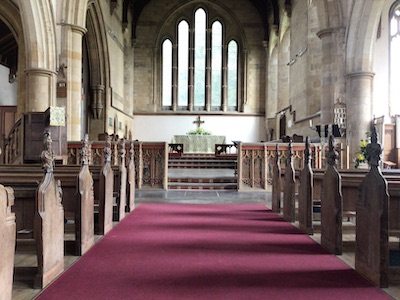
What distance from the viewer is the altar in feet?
46.3

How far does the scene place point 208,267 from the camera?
2.59 m

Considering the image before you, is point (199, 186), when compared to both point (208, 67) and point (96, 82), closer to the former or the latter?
point (96, 82)

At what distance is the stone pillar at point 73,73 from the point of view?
28.9ft

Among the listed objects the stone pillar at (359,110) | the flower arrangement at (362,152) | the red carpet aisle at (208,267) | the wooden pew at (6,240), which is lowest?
the red carpet aisle at (208,267)

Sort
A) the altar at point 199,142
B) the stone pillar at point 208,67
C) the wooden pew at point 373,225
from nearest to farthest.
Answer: the wooden pew at point 373,225 < the altar at point 199,142 < the stone pillar at point 208,67

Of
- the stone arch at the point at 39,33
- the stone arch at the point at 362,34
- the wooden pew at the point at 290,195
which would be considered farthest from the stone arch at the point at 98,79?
the wooden pew at the point at 290,195

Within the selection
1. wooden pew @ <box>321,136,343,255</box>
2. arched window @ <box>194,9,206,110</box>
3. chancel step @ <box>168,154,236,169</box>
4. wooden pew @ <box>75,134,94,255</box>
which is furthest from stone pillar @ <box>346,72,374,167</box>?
arched window @ <box>194,9,206,110</box>

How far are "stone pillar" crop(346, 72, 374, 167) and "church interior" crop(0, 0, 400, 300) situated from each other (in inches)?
1.1

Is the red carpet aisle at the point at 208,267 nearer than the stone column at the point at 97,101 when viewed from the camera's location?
Yes

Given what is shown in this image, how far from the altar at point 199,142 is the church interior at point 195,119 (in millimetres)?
53

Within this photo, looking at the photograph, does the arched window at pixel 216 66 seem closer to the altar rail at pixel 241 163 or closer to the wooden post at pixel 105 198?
the altar rail at pixel 241 163

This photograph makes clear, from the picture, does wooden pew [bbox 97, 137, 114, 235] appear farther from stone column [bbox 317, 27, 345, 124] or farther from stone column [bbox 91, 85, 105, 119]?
stone column [bbox 91, 85, 105, 119]

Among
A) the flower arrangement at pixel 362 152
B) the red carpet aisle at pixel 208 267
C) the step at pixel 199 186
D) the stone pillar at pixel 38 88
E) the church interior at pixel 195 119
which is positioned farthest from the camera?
the stone pillar at pixel 38 88

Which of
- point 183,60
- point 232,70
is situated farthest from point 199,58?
point 232,70
